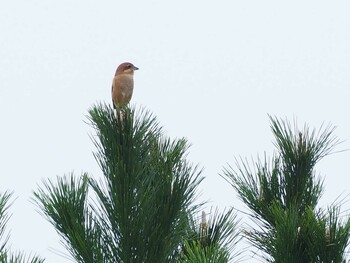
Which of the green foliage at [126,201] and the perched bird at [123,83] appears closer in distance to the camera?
the green foliage at [126,201]

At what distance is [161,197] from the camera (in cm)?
381

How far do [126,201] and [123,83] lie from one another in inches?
112

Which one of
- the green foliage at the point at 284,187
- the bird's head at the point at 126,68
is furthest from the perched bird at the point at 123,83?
the green foliage at the point at 284,187

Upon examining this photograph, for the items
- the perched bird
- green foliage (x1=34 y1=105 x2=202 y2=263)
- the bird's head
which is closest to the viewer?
green foliage (x1=34 y1=105 x2=202 y2=263)

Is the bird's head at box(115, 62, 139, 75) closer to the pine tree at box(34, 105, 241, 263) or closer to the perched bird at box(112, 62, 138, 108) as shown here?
the perched bird at box(112, 62, 138, 108)

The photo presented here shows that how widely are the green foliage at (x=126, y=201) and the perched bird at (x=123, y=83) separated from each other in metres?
2.04

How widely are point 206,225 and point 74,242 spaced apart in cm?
71

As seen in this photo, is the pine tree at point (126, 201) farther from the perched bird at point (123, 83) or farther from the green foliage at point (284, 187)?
the perched bird at point (123, 83)

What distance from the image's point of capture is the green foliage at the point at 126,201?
3.66 metres

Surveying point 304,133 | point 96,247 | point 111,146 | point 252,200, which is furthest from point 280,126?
point 96,247

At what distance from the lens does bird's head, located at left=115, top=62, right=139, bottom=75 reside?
6.88m

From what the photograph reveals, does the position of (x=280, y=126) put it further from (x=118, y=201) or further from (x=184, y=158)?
(x=118, y=201)

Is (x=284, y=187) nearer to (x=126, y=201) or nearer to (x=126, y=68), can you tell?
(x=126, y=201)

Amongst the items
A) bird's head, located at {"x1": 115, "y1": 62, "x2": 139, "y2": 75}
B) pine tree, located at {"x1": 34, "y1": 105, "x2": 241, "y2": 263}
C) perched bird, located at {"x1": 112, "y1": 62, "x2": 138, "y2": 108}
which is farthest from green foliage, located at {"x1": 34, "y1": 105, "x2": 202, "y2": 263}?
bird's head, located at {"x1": 115, "y1": 62, "x2": 139, "y2": 75}
